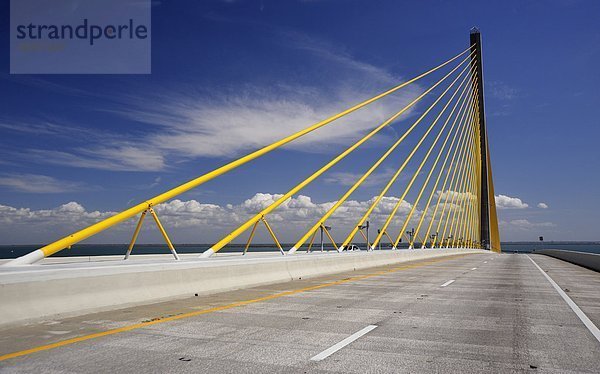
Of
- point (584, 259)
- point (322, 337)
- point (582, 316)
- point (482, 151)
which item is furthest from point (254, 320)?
point (482, 151)

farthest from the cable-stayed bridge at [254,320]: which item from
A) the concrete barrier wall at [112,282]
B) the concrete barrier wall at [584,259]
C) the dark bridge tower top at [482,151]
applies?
the dark bridge tower top at [482,151]

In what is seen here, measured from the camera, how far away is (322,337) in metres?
6.77

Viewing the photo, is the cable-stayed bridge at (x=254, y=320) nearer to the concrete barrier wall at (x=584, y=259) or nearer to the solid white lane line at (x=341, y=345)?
the solid white lane line at (x=341, y=345)

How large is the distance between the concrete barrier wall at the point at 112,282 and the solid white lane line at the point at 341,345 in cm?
462

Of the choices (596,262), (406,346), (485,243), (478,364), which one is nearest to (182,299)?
(406,346)

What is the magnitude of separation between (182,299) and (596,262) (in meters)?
22.9

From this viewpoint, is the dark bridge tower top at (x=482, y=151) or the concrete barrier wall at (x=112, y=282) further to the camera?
the dark bridge tower top at (x=482, y=151)

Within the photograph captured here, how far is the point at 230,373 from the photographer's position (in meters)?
5.02

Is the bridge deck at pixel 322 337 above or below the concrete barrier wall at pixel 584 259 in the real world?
above

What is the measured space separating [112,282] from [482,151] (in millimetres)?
72215

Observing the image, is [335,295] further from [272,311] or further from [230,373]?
[230,373]

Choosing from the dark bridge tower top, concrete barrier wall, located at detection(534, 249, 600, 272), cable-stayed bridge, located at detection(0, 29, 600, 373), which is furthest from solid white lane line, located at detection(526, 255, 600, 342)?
the dark bridge tower top

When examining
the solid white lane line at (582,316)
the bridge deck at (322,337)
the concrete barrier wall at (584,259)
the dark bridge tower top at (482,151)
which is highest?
the dark bridge tower top at (482,151)

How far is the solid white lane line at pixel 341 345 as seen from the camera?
567 cm
